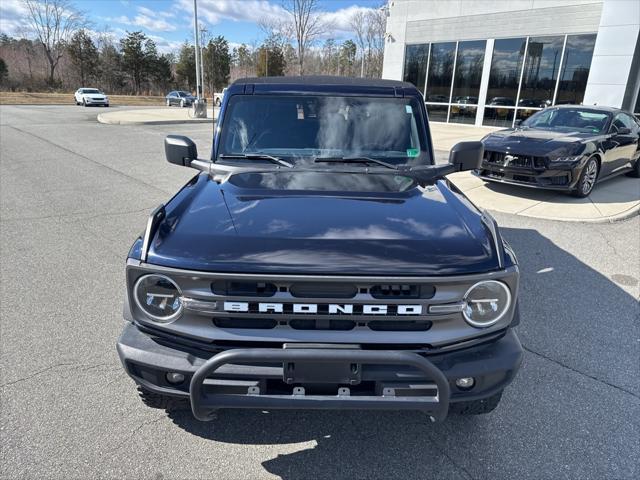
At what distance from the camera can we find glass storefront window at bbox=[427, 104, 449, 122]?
22.1 meters

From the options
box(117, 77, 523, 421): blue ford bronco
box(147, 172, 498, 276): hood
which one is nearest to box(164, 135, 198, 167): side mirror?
box(147, 172, 498, 276): hood

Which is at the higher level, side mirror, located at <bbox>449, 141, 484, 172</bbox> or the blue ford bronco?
side mirror, located at <bbox>449, 141, 484, 172</bbox>

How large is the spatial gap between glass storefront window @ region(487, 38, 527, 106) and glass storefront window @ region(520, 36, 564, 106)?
354 millimetres

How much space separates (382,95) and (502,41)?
1913 centimetres

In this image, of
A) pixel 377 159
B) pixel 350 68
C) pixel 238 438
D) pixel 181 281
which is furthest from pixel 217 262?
pixel 350 68

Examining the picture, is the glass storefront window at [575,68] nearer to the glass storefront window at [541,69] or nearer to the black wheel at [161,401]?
the glass storefront window at [541,69]

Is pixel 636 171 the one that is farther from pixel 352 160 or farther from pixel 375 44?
pixel 375 44

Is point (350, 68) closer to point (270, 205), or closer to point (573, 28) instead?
point (573, 28)

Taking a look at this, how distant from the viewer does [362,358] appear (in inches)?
73.5

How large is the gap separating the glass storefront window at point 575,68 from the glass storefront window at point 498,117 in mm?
2157

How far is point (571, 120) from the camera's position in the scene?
907cm

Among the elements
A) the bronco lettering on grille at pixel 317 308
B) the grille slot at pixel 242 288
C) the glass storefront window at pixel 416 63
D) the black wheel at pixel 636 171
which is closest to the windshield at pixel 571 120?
the black wheel at pixel 636 171

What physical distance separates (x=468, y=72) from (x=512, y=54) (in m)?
2.08

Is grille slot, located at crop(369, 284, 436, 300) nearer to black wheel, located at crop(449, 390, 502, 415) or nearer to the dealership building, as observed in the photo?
black wheel, located at crop(449, 390, 502, 415)
